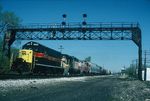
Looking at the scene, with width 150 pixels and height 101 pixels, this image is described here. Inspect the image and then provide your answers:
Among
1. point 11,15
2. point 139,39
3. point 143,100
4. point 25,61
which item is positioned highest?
point 11,15

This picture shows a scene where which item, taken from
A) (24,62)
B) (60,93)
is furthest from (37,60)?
(60,93)

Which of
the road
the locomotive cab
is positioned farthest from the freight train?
the road

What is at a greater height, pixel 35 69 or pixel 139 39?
pixel 139 39

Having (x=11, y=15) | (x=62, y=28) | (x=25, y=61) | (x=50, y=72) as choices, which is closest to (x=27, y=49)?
(x=25, y=61)

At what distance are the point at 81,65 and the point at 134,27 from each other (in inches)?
1050

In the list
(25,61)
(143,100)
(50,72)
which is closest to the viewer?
(143,100)

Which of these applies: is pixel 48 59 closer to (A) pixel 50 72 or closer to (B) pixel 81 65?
A: (A) pixel 50 72

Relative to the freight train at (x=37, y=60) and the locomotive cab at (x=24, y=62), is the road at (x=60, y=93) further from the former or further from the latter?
the freight train at (x=37, y=60)

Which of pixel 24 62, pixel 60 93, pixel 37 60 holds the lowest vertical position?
pixel 60 93

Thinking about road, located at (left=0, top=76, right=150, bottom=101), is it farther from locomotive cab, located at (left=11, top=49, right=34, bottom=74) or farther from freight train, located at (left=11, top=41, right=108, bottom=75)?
freight train, located at (left=11, top=41, right=108, bottom=75)

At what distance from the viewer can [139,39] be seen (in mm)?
43625

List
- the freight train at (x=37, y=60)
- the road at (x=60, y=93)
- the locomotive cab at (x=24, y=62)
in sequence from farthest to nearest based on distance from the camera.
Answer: the freight train at (x=37, y=60), the locomotive cab at (x=24, y=62), the road at (x=60, y=93)

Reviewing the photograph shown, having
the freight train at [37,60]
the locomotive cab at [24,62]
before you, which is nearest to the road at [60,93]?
→ the locomotive cab at [24,62]

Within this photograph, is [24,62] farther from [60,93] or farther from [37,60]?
[60,93]
